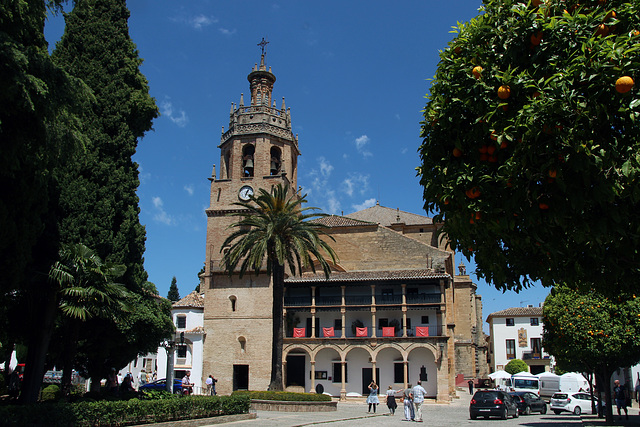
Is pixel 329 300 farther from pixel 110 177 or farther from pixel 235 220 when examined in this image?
pixel 110 177

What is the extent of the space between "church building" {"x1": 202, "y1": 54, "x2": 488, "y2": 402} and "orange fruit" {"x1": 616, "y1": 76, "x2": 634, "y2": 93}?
31.9m

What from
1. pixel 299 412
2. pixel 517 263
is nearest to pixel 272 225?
pixel 299 412

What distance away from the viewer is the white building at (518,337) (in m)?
65.4

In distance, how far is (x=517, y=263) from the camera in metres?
7.75

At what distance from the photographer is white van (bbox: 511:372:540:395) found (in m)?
44.3

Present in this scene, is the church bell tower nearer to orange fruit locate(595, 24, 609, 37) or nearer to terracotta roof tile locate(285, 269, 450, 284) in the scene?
terracotta roof tile locate(285, 269, 450, 284)

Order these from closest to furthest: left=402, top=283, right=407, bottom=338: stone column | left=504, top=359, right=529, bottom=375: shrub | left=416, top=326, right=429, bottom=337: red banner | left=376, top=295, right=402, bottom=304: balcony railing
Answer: left=416, top=326, right=429, bottom=337: red banner < left=402, top=283, right=407, bottom=338: stone column < left=376, top=295, right=402, bottom=304: balcony railing < left=504, top=359, right=529, bottom=375: shrub

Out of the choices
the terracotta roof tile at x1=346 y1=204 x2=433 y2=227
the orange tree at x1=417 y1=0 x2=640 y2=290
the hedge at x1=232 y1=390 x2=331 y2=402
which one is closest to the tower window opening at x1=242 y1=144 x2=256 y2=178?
the terracotta roof tile at x1=346 y1=204 x2=433 y2=227

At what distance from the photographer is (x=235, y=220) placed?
40000 millimetres

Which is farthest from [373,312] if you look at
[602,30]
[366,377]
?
[602,30]

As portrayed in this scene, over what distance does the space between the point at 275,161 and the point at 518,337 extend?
1644 inches

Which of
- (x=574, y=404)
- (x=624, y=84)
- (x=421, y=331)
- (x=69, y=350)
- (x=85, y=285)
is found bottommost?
(x=574, y=404)

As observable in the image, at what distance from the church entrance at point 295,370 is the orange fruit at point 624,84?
119ft

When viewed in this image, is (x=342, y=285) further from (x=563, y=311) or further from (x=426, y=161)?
(x=426, y=161)
